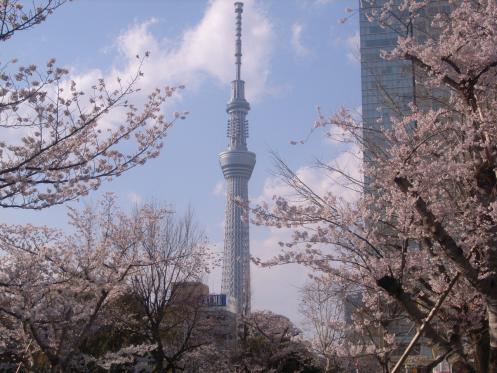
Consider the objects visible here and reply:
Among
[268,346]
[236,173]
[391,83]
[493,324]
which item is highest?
[236,173]

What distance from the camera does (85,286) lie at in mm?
10828

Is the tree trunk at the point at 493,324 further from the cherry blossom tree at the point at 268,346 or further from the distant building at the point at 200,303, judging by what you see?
the cherry blossom tree at the point at 268,346

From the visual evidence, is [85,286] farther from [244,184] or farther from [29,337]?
[244,184]

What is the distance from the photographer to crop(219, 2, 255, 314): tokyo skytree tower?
340 ft

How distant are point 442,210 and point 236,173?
106 meters

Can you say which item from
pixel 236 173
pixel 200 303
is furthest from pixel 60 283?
pixel 236 173

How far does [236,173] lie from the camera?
371 feet

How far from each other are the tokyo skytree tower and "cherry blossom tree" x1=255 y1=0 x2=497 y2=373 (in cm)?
8635

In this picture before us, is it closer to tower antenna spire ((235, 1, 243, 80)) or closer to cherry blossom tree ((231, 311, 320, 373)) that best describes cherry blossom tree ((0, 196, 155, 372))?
cherry blossom tree ((231, 311, 320, 373))

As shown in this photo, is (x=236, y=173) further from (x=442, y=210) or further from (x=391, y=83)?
(x=442, y=210)

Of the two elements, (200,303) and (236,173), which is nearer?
(200,303)

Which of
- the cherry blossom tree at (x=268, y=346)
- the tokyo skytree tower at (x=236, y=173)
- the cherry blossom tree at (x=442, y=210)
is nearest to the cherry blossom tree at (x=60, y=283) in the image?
the cherry blossom tree at (x=442, y=210)

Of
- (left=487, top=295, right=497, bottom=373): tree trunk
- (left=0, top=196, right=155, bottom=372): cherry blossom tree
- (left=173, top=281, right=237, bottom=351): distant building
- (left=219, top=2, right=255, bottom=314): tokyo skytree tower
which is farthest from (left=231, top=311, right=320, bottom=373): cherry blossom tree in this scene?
(left=219, top=2, right=255, bottom=314): tokyo skytree tower

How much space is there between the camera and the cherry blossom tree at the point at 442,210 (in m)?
6.47
